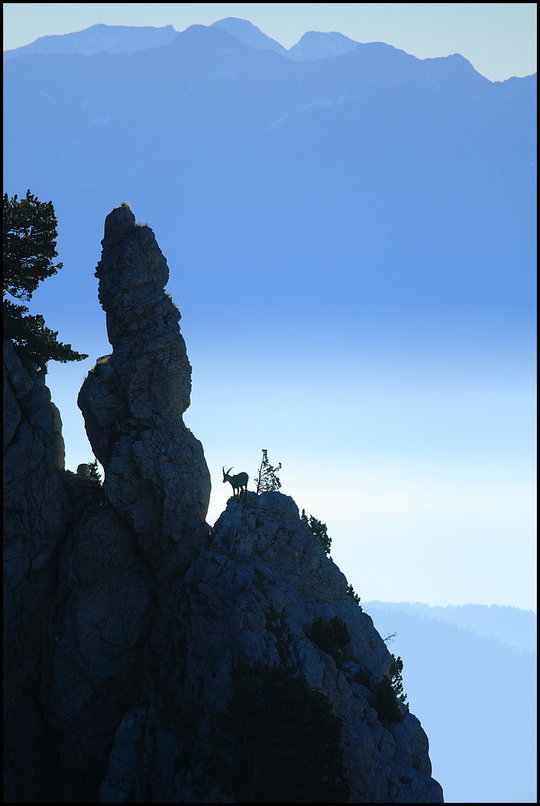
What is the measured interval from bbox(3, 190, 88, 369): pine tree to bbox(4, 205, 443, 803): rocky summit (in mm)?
2003

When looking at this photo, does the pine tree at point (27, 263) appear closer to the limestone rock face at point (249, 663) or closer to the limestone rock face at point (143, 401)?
the limestone rock face at point (143, 401)

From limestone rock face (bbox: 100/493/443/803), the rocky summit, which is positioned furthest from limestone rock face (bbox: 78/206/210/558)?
limestone rock face (bbox: 100/493/443/803)

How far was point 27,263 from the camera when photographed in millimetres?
58531

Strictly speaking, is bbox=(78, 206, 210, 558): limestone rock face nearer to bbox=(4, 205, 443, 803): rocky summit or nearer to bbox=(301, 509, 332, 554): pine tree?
bbox=(4, 205, 443, 803): rocky summit

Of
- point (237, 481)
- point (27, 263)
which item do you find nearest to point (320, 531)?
point (237, 481)

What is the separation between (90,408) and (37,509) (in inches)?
318

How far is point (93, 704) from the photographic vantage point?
53.2 m

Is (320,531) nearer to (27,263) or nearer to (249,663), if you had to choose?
(249,663)

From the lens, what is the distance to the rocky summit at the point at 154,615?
47.9 meters

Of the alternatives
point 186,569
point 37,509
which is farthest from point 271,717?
point 37,509

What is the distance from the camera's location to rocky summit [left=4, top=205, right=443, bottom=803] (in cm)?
4791

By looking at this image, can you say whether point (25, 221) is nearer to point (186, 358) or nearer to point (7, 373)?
point (7, 373)

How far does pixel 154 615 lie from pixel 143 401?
14992 millimetres

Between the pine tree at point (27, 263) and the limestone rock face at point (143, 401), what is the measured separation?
3.97 metres
